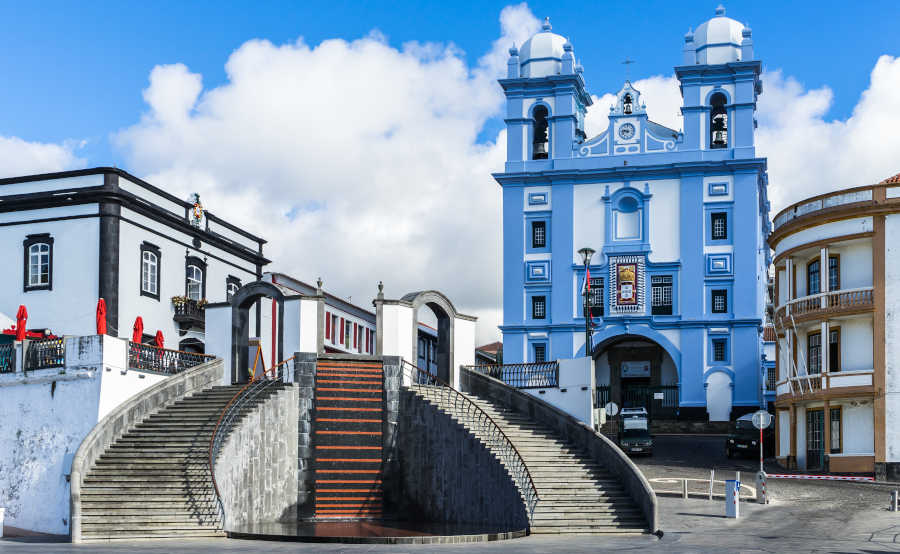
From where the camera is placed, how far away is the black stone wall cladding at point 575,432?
2716cm

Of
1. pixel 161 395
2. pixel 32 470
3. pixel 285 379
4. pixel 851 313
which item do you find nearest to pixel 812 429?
pixel 851 313

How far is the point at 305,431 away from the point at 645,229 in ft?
106

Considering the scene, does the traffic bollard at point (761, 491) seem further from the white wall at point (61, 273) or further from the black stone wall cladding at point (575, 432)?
the white wall at point (61, 273)

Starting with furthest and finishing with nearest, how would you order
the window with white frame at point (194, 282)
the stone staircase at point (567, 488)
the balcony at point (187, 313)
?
1. the window with white frame at point (194, 282)
2. the balcony at point (187, 313)
3. the stone staircase at point (567, 488)

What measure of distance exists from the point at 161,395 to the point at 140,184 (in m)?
16.0

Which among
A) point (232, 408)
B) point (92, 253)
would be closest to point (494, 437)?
point (232, 408)

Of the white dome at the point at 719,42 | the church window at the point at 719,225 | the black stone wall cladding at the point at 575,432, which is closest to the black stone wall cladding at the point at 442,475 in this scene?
the black stone wall cladding at the point at 575,432

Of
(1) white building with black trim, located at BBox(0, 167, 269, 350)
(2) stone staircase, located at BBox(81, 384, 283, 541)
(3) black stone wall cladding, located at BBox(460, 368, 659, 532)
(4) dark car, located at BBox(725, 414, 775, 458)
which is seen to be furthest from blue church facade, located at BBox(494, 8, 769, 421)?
(2) stone staircase, located at BBox(81, 384, 283, 541)

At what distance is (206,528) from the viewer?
85.5ft

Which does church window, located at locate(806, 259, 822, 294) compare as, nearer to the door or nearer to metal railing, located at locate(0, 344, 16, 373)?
the door

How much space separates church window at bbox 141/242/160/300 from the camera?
148ft

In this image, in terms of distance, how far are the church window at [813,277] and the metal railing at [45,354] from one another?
2543 cm

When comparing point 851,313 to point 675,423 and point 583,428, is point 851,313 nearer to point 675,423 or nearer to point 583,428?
point 583,428

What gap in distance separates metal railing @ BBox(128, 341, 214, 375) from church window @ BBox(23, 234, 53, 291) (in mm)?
12383
